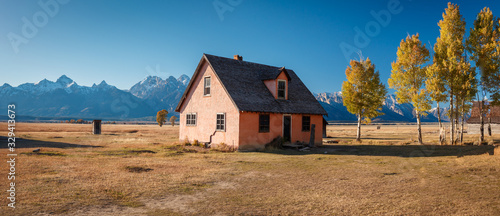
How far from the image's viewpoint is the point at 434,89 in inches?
1070

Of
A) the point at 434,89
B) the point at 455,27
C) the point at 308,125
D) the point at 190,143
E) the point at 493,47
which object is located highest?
the point at 455,27

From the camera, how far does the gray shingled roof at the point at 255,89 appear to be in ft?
76.7

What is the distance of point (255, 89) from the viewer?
83.5 feet

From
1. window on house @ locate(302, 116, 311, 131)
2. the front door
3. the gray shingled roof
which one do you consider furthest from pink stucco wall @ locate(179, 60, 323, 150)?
the gray shingled roof

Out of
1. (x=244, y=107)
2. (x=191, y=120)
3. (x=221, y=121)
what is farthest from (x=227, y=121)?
(x=191, y=120)

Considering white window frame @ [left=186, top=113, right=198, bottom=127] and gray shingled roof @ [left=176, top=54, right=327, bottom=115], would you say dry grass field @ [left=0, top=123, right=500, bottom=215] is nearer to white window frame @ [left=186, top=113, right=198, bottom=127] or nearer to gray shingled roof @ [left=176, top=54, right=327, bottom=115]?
gray shingled roof @ [left=176, top=54, right=327, bottom=115]

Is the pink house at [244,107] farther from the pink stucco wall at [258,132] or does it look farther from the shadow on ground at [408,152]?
the shadow on ground at [408,152]

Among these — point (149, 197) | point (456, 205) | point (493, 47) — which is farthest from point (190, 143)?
point (493, 47)

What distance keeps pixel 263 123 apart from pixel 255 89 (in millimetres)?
3361

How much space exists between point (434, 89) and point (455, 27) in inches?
232

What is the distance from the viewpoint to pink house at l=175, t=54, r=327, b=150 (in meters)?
22.8

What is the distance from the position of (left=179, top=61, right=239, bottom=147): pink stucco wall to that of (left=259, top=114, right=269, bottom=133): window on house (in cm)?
209

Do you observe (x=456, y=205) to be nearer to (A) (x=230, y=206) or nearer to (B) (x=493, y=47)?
(A) (x=230, y=206)

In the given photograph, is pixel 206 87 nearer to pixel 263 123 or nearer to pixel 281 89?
pixel 263 123
